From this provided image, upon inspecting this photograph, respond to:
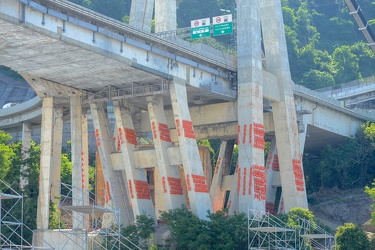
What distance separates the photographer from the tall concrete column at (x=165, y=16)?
75875mm

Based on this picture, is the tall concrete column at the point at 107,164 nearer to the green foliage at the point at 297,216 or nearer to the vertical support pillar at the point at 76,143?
the vertical support pillar at the point at 76,143

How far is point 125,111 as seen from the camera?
232 ft

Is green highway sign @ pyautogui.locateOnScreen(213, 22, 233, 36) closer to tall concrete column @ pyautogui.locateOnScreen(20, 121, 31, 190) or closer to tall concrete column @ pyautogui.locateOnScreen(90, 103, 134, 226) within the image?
tall concrete column @ pyautogui.locateOnScreen(90, 103, 134, 226)

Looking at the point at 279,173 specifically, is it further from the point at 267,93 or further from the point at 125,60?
the point at 125,60

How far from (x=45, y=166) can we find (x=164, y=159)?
27.8ft

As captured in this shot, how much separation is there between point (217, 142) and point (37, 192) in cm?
3160

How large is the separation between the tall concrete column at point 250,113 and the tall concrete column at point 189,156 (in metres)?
3.11

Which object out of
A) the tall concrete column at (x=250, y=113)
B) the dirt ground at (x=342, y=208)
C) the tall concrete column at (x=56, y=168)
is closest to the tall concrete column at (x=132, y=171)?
the tall concrete column at (x=56, y=168)

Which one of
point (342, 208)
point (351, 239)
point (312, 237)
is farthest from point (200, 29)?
point (351, 239)

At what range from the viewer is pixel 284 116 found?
7294 cm

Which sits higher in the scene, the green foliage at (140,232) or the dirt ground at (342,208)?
the dirt ground at (342,208)

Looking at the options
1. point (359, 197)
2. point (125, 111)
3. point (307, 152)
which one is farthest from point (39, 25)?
point (307, 152)

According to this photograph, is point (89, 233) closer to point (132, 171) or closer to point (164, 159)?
point (132, 171)

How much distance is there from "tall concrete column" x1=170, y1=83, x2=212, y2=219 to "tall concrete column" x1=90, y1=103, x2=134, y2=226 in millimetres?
7231
